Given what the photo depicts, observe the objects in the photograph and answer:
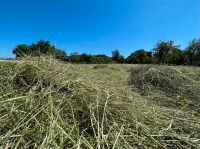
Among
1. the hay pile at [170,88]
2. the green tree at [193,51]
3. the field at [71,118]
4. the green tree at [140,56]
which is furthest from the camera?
the green tree at [140,56]

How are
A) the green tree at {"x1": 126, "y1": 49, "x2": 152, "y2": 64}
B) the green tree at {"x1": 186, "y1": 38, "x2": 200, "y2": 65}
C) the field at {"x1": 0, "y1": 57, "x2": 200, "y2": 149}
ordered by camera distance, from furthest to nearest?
1. the green tree at {"x1": 126, "y1": 49, "x2": 152, "y2": 64}
2. the green tree at {"x1": 186, "y1": 38, "x2": 200, "y2": 65}
3. the field at {"x1": 0, "y1": 57, "x2": 200, "y2": 149}

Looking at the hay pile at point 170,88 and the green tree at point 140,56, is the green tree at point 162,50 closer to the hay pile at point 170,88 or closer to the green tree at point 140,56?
the green tree at point 140,56

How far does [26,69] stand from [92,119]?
982 millimetres

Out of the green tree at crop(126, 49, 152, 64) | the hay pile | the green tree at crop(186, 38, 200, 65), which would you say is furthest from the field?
the green tree at crop(126, 49, 152, 64)

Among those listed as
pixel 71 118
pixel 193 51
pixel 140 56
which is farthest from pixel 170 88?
pixel 140 56

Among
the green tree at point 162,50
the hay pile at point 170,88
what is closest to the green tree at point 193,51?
the green tree at point 162,50

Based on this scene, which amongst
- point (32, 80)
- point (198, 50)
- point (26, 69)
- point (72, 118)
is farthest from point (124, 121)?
point (198, 50)

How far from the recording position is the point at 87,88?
1.95 m

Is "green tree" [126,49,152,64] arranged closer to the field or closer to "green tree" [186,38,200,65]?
"green tree" [186,38,200,65]

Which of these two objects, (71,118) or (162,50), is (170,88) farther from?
(162,50)

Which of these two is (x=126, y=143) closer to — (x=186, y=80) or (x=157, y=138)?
(x=157, y=138)

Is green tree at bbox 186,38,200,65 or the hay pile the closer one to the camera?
the hay pile

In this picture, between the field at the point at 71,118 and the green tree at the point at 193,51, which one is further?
the green tree at the point at 193,51

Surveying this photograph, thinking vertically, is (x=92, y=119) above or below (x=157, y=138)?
above
